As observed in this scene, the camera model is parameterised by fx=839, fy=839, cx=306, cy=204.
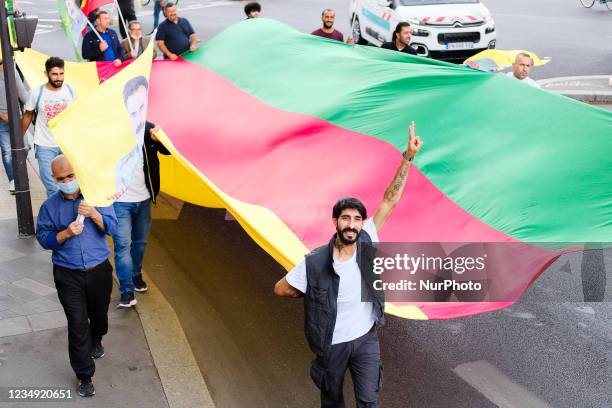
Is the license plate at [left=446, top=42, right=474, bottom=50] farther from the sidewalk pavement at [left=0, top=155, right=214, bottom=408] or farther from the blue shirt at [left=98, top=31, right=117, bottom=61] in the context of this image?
the sidewalk pavement at [left=0, top=155, right=214, bottom=408]

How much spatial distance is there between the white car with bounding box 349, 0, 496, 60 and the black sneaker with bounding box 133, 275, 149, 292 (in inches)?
380

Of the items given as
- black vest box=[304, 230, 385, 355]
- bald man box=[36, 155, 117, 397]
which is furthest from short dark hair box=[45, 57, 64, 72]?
black vest box=[304, 230, 385, 355]

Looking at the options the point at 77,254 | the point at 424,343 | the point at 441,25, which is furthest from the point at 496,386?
the point at 441,25

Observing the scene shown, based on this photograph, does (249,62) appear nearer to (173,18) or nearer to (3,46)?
(3,46)

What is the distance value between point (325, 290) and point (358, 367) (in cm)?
55

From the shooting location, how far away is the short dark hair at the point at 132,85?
6345 mm

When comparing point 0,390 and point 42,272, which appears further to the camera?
point 42,272

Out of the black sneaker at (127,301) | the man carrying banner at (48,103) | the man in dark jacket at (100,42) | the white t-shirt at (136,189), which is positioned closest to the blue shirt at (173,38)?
the man in dark jacket at (100,42)

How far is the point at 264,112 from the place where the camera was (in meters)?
7.69

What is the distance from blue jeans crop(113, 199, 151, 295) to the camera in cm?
706

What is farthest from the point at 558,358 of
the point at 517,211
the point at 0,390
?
the point at 0,390

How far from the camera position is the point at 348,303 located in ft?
16.0

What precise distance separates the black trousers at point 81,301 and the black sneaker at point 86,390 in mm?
53

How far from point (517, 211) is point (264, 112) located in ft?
8.96
